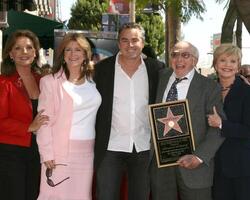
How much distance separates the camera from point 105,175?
448cm

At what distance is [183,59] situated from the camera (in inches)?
171

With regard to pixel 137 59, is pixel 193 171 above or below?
below

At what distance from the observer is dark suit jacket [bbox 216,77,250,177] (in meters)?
4.14

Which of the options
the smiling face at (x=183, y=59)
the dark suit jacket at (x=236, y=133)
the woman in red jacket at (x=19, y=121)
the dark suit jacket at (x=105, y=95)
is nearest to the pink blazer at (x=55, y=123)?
the woman in red jacket at (x=19, y=121)

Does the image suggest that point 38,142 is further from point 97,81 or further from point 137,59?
point 137,59

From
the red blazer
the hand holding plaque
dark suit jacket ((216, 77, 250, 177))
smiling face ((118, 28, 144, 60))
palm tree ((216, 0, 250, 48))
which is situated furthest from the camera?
palm tree ((216, 0, 250, 48))

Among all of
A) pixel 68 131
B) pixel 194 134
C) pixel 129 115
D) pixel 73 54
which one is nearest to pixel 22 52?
pixel 73 54

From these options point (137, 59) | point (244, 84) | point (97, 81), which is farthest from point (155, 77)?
point (244, 84)

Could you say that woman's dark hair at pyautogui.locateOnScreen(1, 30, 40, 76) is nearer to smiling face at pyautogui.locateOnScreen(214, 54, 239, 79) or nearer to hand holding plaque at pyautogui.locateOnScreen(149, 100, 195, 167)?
hand holding plaque at pyautogui.locateOnScreen(149, 100, 195, 167)

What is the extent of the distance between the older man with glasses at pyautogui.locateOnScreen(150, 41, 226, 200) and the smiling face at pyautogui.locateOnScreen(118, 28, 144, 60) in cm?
35

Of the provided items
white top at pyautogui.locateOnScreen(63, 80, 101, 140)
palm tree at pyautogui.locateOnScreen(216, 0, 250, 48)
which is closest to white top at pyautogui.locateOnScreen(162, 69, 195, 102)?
white top at pyautogui.locateOnScreen(63, 80, 101, 140)

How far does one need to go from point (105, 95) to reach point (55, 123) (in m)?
0.53

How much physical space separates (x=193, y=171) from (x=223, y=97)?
691 mm

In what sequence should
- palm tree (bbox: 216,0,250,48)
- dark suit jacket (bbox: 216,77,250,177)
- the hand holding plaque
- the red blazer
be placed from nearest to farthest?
dark suit jacket (bbox: 216,77,250,177) < the hand holding plaque < the red blazer < palm tree (bbox: 216,0,250,48)
